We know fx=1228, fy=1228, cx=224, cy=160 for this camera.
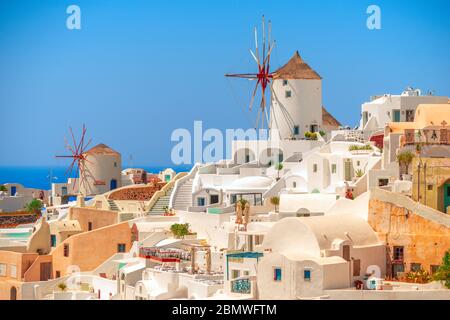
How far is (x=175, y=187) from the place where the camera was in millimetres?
52031

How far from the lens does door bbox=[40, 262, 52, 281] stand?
154 feet

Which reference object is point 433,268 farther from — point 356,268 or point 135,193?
point 135,193

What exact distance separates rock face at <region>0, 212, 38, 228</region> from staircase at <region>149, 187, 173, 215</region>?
1043 centimetres

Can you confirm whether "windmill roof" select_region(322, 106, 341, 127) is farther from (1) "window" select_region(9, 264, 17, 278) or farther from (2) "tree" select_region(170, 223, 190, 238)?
(1) "window" select_region(9, 264, 17, 278)

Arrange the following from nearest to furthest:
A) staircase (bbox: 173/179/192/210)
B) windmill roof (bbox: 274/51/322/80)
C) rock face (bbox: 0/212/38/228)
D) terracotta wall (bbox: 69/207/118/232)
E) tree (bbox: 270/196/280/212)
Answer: tree (bbox: 270/196/280/212), terracotta wall (bbox: 69/207/118/232), staircase (bbox: 173/179/192/210), windmill roof (bbox: 274/51/322/80), rock face (bbox: 0/212/38/228)

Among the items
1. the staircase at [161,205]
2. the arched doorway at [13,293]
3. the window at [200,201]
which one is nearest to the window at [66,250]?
the arched doorway at [13,293]

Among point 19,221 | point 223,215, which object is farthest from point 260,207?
point 19,221

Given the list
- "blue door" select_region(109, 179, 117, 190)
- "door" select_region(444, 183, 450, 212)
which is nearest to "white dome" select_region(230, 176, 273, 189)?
"door" select_region(444, 183, 450, 212)

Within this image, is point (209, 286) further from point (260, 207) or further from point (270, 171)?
point (270, 171)

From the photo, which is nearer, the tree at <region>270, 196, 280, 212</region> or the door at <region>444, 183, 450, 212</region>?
the door at <region>444, 183, 450, 212</region>

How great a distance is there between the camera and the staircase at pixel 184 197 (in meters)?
50.1

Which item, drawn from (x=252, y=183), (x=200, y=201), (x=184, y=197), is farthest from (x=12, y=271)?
(x=252, y=183)

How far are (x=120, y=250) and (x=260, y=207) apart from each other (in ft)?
19.1
